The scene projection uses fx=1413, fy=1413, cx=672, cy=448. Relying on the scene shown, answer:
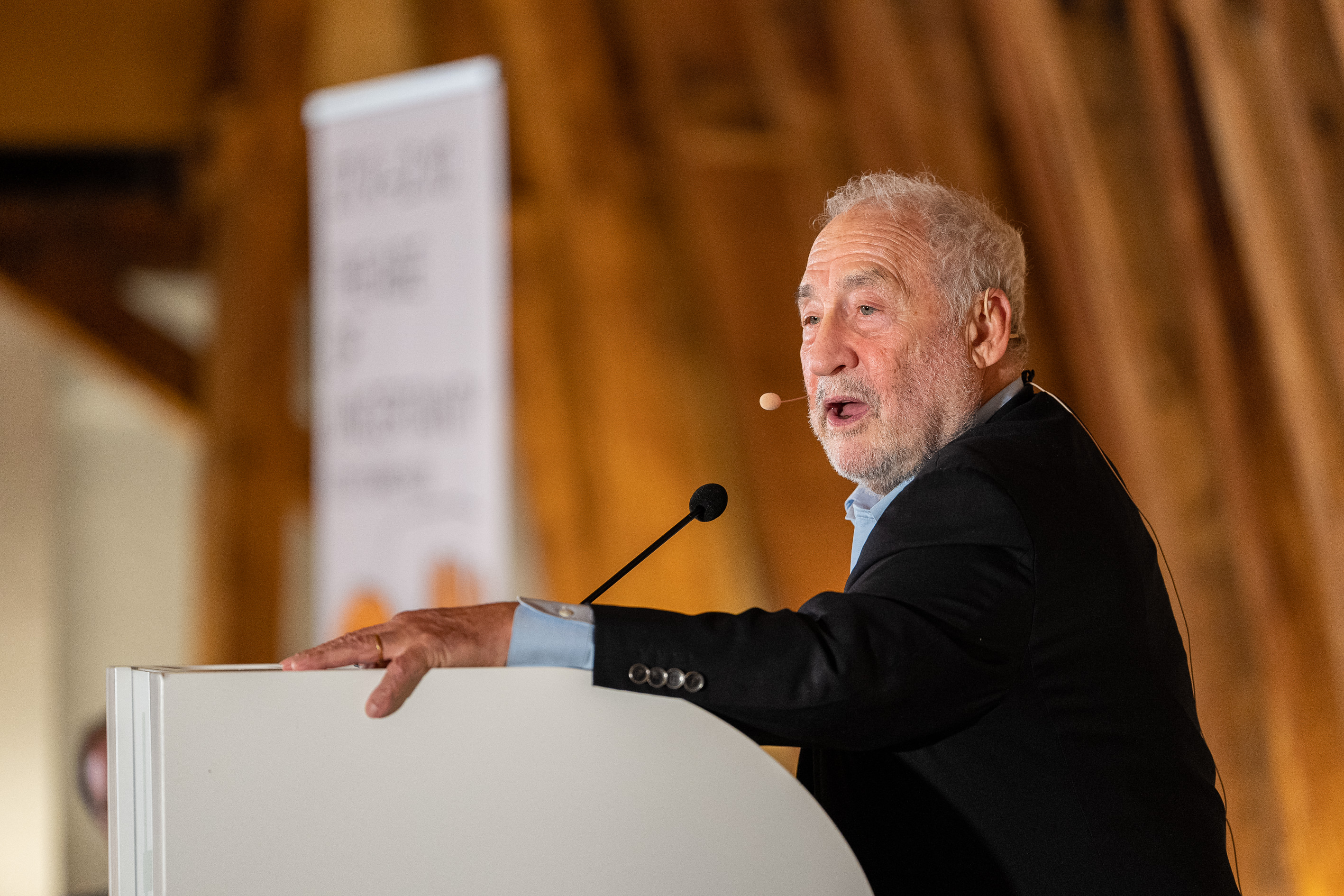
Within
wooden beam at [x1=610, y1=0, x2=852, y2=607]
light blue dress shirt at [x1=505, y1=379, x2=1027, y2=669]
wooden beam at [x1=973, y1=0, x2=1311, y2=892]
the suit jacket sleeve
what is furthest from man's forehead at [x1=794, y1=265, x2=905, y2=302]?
wooden beam at [x1=610, y1=0, x2=852, y2=607]

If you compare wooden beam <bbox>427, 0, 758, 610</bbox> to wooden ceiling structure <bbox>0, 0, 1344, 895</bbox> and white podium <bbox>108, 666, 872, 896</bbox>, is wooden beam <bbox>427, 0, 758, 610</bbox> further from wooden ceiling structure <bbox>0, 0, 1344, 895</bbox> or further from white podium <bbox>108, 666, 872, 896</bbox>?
white podium <bbox>108, 666, 872, 896</bbox>

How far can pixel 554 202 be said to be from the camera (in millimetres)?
4723

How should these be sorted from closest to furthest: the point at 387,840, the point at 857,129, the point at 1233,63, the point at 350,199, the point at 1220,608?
the point at 387,840 < the point at 1233,63 < the point at 1220,608 < the point at 857,129 < the point at 350,199

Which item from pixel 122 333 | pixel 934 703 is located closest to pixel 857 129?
pixel 934 703

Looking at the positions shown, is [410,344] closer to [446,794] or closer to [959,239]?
[959,239]

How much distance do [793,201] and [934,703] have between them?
312 centimetres

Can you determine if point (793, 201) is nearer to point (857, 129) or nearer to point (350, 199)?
point (857, 129)

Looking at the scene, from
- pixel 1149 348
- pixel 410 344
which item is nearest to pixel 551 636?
pixel 1149 348

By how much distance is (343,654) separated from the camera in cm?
107

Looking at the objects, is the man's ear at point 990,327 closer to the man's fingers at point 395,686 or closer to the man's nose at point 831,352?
the man's nose at point 831,352

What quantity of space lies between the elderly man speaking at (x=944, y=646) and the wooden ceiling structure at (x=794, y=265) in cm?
116

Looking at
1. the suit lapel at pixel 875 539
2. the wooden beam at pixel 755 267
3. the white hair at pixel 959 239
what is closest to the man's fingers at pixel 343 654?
the suit lapel at pixel 875 539

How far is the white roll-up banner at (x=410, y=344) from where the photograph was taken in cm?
365

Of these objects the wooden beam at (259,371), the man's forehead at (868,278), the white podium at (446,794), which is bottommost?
the white podium at (446,794)
